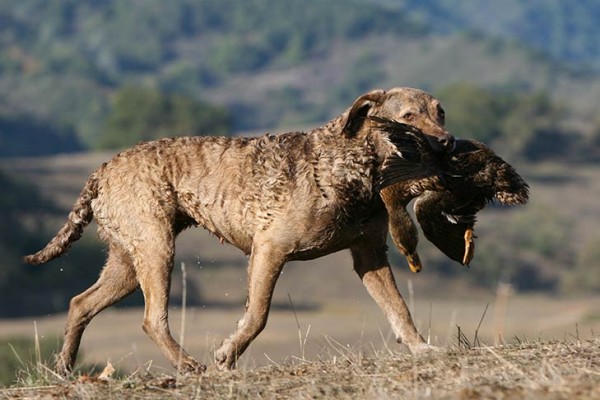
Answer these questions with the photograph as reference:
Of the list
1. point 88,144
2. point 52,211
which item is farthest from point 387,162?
point 88,144

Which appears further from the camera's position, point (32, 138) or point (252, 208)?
point (32, 138)

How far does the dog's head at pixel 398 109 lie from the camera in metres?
8.57

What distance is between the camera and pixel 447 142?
8266mm

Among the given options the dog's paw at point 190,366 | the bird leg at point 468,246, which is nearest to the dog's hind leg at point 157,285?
the dog's paw at point 190,366

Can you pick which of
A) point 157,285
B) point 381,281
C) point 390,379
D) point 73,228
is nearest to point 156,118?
point 73,228

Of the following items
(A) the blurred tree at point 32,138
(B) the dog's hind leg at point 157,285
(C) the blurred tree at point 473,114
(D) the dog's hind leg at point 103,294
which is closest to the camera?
(B) the dog's hind leg at point 157,285

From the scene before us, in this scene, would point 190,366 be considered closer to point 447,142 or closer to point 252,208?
point 252,208

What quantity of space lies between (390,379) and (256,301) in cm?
153

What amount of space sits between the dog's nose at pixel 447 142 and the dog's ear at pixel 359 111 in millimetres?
613

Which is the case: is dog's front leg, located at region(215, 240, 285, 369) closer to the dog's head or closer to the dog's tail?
the dog's head

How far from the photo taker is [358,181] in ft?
27.6

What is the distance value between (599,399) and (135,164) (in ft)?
14.0

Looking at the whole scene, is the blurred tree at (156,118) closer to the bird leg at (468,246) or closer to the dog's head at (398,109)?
the dog's head at (398,109)

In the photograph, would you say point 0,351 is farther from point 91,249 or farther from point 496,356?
point 91,249
